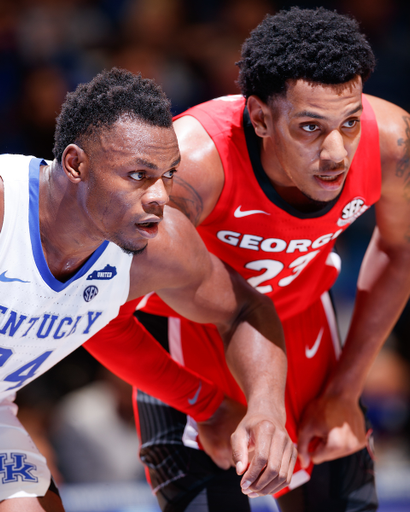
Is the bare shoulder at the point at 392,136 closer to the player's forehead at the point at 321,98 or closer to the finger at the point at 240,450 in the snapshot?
the player's forehead at the point at 321,98

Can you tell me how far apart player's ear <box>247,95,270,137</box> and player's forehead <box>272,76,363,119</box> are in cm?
11

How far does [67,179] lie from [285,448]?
86cm

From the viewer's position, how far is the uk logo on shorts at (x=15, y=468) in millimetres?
1891

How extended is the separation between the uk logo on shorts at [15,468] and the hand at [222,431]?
63cm

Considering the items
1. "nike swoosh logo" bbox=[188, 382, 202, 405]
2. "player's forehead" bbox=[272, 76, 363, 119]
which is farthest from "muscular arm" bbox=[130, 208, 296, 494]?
"player's forehead" bbox=[272, 76, 363, 119]

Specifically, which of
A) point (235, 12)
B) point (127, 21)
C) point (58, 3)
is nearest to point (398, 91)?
point (235, 12)

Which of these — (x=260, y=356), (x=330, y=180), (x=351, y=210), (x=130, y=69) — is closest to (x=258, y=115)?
(x=330, y=180)

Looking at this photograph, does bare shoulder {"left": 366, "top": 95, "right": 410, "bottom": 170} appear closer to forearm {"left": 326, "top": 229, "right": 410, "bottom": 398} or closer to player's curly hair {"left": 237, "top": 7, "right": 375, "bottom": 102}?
player's curly hair {"left": 237, "top": 7, "right": 375, "bottom": 102}

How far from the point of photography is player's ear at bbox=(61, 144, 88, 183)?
5.45ft

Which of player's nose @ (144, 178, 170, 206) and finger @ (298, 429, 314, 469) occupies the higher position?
player's nose @ (144, 178, 170, 206)

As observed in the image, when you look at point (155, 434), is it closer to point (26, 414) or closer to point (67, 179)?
point (67, 179)

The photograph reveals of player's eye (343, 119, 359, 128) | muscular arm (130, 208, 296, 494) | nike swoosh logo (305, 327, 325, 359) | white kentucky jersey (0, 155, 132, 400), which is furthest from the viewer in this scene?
nike swoosh logo (305, 327, 325, 359)

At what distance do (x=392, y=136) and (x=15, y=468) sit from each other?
1550 mm

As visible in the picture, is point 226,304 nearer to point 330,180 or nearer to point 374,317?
point 330,180
